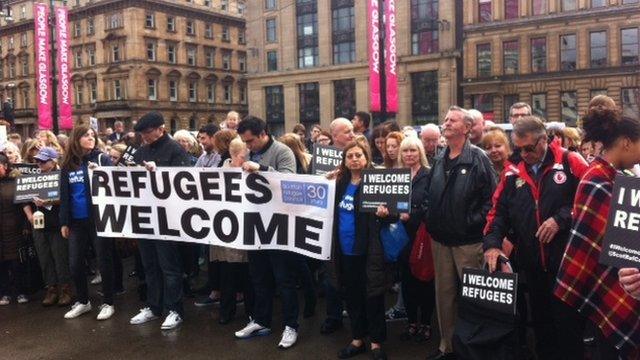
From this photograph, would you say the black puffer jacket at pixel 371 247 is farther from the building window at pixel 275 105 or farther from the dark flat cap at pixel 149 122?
the building window at pixel 275 105

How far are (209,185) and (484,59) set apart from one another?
43748 millimetres

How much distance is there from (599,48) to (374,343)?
43400 millimetres

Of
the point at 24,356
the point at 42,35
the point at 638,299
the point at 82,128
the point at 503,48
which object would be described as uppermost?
the point at 503,48

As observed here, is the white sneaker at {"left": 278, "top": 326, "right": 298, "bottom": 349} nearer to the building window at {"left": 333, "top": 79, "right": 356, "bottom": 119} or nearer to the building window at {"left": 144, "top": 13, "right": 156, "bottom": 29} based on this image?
the building window at {"left": 333, "top": 79, "right": 356, "bottom": 119}

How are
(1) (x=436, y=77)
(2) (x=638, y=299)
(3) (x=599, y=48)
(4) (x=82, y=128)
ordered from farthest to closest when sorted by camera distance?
1. (1) (x=436, y=77)
2. (3) (x=599, y=48)
3. (4) (x=82, y=128)
4. (2) (x=638, y=299)

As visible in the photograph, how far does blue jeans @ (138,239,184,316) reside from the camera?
21.5 feet

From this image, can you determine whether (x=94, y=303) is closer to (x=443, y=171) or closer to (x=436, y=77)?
(x=443, y=171)

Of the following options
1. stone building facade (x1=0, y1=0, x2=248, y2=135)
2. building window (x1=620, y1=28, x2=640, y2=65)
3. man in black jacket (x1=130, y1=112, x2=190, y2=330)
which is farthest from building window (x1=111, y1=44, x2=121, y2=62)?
man in black jacket (x1=130, y1=112, x2=190, y2=330)

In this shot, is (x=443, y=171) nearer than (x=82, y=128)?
Yes

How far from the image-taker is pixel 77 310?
7.01m

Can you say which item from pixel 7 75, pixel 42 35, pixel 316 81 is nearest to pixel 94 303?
pixel 42 35

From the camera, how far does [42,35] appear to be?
69.4ft

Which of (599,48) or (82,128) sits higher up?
(599,48)

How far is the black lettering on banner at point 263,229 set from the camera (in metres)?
5.92
